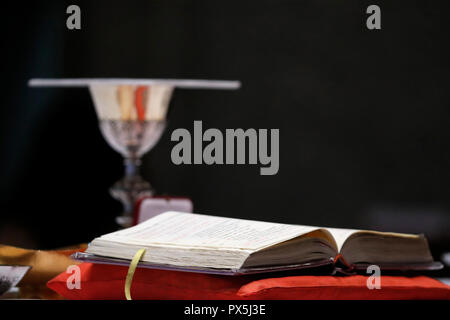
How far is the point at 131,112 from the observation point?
1.71 meters

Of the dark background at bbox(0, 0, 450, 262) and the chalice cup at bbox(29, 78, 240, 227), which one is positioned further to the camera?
the dark background at bbox(0, 0, 450, 262)

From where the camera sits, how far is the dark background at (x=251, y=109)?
2979 mm

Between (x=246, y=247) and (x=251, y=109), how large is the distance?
7.81ft

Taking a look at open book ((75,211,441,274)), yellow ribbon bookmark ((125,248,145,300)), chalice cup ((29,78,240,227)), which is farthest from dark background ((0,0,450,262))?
yellow ribbon bookmark ((125,248,145,300))

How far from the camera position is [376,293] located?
30.4 inches

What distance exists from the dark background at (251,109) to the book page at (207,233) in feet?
7.21

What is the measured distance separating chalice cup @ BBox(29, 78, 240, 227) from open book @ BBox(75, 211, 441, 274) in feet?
2.62

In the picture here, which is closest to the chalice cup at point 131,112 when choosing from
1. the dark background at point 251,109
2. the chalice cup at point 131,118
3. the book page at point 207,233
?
the chalice cup at point 131,118

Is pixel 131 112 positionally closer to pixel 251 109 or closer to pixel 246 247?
pixel 246 247

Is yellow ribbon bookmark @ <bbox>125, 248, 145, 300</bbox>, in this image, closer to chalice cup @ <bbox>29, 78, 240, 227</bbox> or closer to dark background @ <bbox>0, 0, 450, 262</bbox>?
chalice cup @ <bbox>29, 78, 240, 227</bbox>

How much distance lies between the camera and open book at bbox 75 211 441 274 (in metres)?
0.75

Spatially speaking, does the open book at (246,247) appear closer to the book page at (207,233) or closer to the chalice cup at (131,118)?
the book page at (207,233)

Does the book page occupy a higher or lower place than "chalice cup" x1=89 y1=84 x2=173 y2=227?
lower
